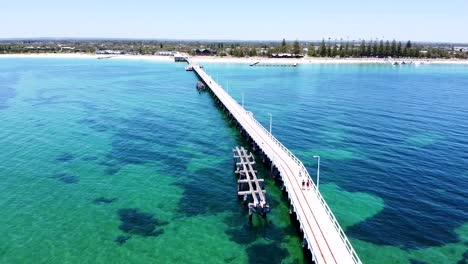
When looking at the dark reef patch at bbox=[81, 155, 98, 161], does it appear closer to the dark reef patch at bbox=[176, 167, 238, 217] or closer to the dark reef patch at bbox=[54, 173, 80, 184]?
the dark reef patch at bbox=[54, 173, 80, 184]

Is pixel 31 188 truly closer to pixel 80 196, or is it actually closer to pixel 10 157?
pixel 80 196

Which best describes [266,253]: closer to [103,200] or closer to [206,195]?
[206,195]

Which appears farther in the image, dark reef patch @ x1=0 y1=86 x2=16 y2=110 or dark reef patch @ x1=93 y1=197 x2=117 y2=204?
dark reef patch @ x1=0 y1=86 x2=16 y2=110

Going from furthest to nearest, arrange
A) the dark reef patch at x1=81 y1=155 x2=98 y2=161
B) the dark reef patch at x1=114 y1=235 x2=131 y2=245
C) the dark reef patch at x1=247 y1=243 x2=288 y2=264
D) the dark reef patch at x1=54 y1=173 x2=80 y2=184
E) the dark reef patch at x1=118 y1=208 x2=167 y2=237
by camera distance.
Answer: the dark reef patch at x1=81 y1=155 x2=98 y2=161, the dark reef patch at x1=54 y1=173 x2=80 y2=184, the dark reef patch at x1=118 y1=208 x2=167 y2=237, the dark reef patch at x1=114 y1=235 x2=131 y2=245, the dark reef patch at x1=247 y1=243 x2=288 y2=264

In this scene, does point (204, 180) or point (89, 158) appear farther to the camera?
point (89, 158)

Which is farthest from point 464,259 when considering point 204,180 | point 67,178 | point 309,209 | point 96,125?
point 96,125

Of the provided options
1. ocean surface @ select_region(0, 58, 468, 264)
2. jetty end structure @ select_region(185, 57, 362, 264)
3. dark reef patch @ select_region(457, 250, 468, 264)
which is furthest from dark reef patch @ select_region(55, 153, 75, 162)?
dark reef patch @ select_region(457, 250, 468, 264)

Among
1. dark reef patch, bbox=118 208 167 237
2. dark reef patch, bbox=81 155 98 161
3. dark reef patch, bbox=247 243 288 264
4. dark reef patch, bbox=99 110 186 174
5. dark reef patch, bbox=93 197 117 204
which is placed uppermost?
dark reef patch, bbox=99 110 186 174
